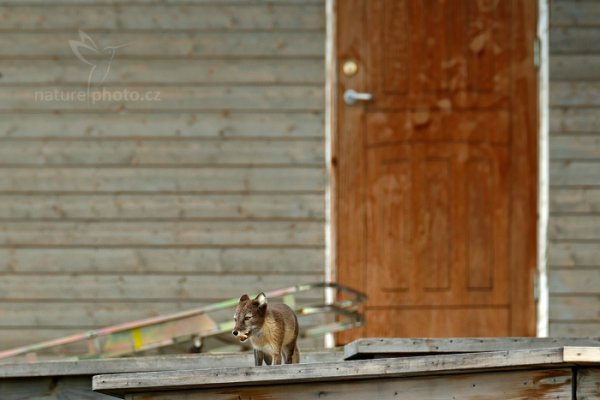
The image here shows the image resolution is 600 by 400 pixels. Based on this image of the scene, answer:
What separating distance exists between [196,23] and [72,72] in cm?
74

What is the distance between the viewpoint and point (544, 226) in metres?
7.05

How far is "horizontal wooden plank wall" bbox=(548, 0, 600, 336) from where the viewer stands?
7.04m

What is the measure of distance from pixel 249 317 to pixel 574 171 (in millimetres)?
3769

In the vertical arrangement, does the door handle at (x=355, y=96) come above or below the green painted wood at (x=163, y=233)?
above

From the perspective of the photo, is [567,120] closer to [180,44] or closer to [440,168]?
[440,168]

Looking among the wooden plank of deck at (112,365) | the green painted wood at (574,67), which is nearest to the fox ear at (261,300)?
the wooden plank of deck at (112,365)

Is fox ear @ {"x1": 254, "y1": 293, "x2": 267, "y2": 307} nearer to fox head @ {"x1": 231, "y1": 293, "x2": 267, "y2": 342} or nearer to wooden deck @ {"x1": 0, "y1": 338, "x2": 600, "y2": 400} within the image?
fox head @ {"x1": 231, "y1": 293, "x2": 267, "y2": 342}

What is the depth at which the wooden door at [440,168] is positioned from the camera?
23.1ft

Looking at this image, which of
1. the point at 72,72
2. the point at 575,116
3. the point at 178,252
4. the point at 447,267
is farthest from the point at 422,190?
the point at 72,72

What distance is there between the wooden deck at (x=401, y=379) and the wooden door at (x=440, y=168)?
3588mm

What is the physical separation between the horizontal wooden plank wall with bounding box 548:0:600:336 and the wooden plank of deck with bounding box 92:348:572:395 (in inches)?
150

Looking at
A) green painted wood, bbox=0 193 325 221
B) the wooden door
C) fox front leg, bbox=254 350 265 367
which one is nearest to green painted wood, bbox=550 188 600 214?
the wooden door

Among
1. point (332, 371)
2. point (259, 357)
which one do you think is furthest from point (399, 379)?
point (259, 357)

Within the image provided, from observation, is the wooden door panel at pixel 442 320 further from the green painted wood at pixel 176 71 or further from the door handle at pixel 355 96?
the green painted wood at pixel 176 71
